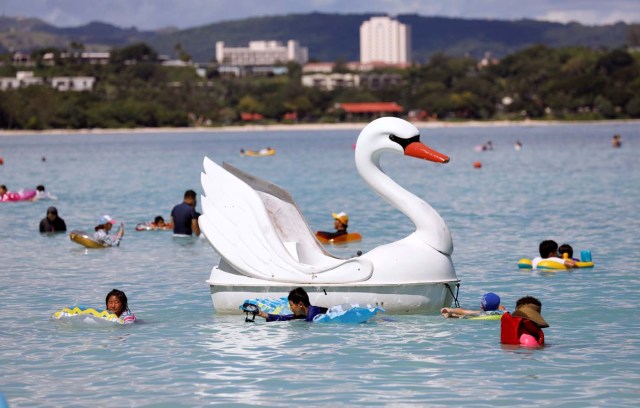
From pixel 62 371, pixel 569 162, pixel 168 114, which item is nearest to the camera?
pixel 62 371

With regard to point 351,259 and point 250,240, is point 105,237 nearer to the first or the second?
point 250,240

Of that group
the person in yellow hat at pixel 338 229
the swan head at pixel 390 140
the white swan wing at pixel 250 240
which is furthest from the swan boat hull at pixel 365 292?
the person in yellow hat at pixel 338 229

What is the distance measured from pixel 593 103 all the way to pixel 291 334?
190033 mm

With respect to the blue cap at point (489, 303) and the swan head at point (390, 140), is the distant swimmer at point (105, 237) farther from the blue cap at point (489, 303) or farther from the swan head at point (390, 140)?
the blue cap at point (489, 303)

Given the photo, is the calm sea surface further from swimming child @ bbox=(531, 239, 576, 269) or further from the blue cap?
the blue cap

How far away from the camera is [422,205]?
15469mm

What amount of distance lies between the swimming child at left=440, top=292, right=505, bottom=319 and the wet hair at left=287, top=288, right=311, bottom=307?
1690mm

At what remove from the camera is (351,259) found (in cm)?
1517

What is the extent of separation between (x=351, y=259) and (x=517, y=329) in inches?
89.8

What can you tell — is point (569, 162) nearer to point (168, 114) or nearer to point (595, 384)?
point (595, 384)

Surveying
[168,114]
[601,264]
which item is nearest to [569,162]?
[601,264]

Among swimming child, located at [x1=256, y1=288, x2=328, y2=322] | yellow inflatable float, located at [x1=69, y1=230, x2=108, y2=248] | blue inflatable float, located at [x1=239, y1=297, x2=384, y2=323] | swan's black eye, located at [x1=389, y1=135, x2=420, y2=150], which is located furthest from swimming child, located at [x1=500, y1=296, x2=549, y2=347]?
yellow inflatable float, located at [x1=69, y1=230, x2=108, y2=248]

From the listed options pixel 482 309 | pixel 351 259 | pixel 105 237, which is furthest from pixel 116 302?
pixel 105 237

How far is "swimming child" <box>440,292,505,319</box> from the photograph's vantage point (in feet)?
50.4
